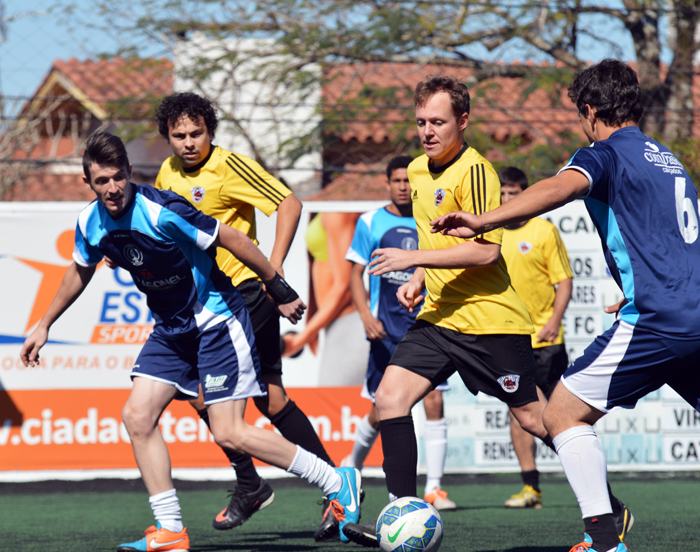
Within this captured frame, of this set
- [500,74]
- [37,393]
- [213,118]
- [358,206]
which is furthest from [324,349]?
[500,74]

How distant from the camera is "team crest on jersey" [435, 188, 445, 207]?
367cm

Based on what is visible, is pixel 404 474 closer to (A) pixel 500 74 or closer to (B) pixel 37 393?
(B) pixel 37 393

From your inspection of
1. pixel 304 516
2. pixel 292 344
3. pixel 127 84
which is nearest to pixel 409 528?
pixel 304 516

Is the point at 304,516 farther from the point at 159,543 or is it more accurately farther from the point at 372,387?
the point at 159,543

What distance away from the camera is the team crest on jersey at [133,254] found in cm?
368

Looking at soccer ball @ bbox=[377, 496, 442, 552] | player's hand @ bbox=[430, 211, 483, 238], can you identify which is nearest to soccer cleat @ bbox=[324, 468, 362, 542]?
soccer ball @ bbox=[377, 496, 442, 552]

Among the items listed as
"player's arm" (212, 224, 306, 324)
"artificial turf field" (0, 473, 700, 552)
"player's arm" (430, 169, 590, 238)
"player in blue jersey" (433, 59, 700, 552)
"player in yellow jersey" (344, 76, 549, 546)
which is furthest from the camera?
"artificial turf field" (0, 473, 700, 552)

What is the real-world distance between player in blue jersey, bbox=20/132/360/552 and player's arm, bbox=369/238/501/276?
72 centimetres

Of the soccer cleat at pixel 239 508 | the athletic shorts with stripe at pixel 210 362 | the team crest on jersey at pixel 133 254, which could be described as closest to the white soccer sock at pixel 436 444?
the soccer cleat at pixel 239 508

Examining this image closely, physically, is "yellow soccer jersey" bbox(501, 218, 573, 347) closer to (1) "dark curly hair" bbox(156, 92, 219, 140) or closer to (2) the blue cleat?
(2) the blue cleat

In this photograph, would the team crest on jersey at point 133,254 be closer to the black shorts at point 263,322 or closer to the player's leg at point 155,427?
the player's leg at point 155,427

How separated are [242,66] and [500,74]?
3.46m

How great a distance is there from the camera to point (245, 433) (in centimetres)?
382

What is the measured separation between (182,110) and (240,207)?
23.8 inches
